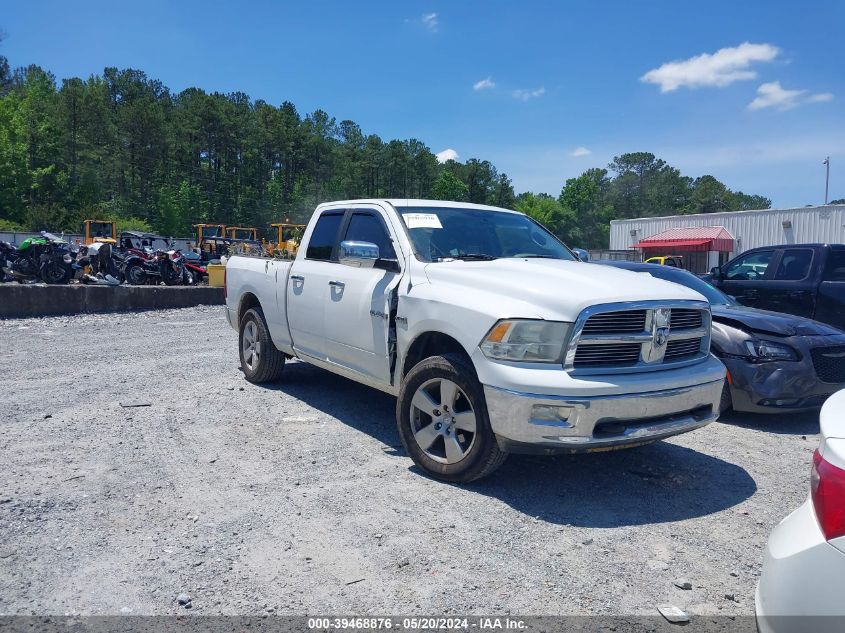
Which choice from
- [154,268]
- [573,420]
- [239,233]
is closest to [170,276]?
[154,268]

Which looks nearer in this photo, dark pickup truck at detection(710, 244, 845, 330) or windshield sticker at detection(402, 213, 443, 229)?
windshield sticker at detection(402, 213, 443, 229)

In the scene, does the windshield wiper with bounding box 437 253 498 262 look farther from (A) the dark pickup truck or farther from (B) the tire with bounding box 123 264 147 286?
(B) the tire with bounding box 123 264 147 286

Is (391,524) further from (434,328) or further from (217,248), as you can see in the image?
(217,248)

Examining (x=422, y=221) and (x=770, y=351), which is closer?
(x=422, y=221)

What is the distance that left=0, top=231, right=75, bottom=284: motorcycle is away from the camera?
1625cm

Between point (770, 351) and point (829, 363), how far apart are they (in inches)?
23.5

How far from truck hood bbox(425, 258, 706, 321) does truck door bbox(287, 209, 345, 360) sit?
1.43m

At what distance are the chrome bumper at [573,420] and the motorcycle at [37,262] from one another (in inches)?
621

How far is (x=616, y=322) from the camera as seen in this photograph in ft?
13.3

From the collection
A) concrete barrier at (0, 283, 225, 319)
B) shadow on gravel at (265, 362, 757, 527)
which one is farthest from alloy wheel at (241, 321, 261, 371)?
concrete barrier at (0, 283, 225, 319)

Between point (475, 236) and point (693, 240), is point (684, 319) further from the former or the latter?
point (693, 240)

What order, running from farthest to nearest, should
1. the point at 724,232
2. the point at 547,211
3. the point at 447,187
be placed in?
1. the point at 547,211
2. the point at 447,187
3. the point at 724,232

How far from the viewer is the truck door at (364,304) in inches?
196

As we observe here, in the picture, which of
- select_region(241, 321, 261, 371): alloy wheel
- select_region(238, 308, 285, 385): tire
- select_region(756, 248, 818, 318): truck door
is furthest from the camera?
select_region(756, 248, 818, 318): truck door
